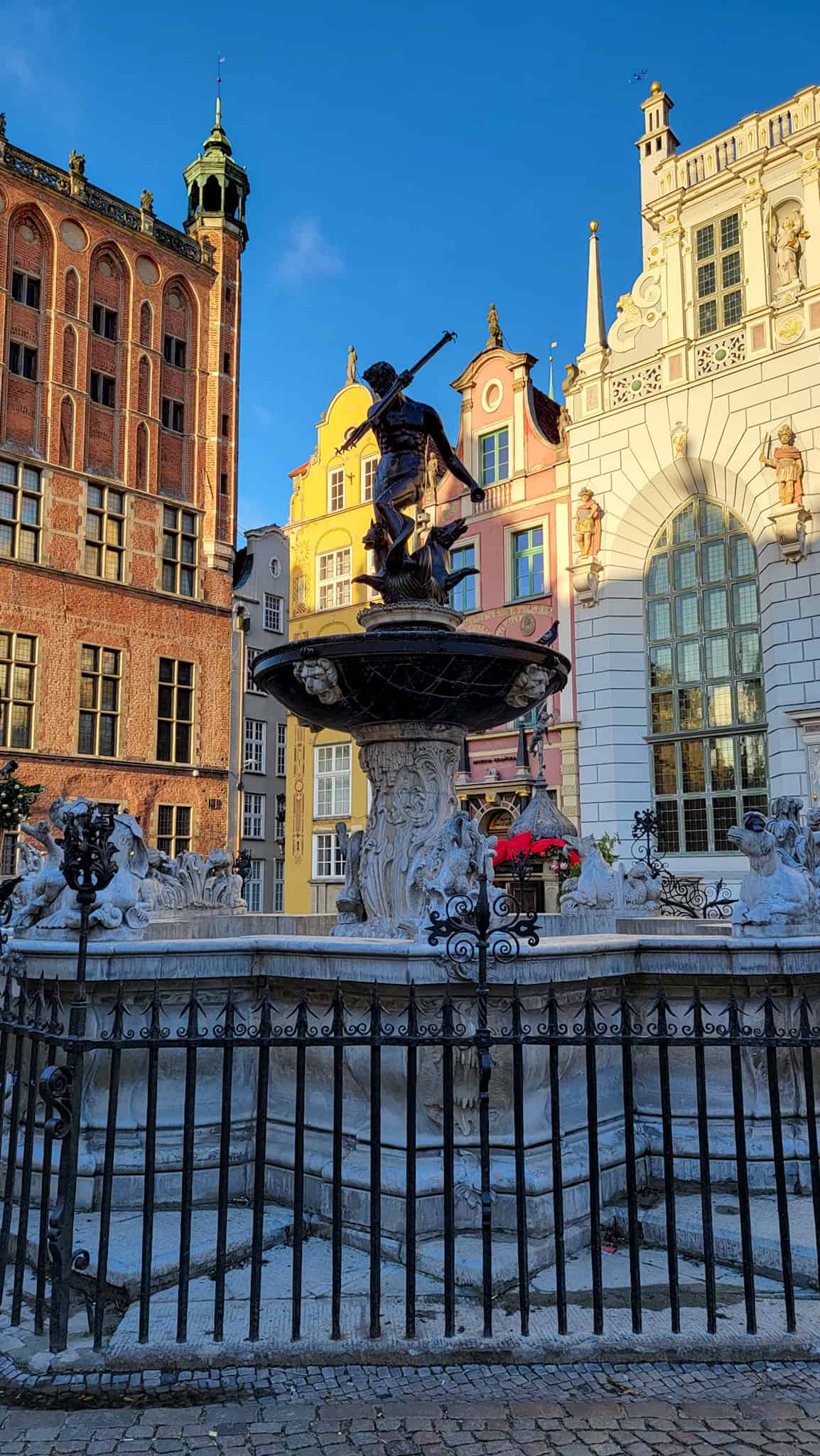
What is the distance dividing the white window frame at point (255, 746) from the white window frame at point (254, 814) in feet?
3.67

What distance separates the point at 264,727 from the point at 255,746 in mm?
1109

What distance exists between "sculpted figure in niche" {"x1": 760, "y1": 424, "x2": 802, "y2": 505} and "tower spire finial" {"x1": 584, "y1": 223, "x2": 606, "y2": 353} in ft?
19.9

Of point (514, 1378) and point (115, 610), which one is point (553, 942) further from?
point (115, 610)

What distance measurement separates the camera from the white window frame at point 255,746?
44688 millimetres

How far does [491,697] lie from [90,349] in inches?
1036

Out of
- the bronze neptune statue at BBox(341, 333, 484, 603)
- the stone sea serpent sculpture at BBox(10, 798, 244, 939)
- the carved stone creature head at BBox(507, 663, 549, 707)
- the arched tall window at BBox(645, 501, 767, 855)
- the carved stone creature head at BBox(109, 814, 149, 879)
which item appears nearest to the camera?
the stone sea serpent sculpture at BBox(10, 798, 244, 939)

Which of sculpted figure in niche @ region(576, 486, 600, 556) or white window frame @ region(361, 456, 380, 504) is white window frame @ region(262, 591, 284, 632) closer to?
white window frame @ region(361, 456, 380, 504)

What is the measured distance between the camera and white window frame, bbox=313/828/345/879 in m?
31.9

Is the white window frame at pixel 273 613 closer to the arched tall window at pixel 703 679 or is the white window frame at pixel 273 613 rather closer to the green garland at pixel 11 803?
the arched tall window at pixel 703 679

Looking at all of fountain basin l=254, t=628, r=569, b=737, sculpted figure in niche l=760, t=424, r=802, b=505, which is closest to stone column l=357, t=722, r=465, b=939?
fountain basin l=254, t=628, r=569, b=737

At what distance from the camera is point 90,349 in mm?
29828

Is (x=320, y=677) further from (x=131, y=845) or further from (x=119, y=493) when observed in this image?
(x=119, y=493)

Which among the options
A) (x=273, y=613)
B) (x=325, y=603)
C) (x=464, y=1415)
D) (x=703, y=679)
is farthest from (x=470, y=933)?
(x=273, y=613)

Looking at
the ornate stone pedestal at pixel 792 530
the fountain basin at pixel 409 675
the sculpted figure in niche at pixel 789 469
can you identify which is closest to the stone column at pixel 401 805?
the fountain basin at pixel 409 675
